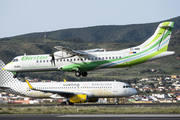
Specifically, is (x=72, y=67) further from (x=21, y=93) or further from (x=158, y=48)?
(x=21, y=93)

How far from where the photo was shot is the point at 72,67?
55875 mm

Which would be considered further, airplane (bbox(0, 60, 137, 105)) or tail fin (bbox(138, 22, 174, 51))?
airplane (bbox(0, 60, 137, 105))

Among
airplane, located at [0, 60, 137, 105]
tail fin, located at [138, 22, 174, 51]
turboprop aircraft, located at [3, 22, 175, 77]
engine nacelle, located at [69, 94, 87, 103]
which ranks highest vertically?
tail fin, located at [138, 22, 174, 51]

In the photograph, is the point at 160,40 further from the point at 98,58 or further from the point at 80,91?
the point at 80,91

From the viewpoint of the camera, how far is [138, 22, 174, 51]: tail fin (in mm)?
55062

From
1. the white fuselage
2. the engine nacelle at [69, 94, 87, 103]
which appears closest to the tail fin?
the white fuselage

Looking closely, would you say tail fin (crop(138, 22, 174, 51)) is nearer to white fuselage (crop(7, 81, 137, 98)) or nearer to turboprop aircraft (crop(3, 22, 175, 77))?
turboprop aircraft (crop(3, 22, 175, 77))

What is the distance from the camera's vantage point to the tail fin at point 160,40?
55062 mm

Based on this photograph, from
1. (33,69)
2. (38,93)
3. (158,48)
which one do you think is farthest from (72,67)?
(38,93)

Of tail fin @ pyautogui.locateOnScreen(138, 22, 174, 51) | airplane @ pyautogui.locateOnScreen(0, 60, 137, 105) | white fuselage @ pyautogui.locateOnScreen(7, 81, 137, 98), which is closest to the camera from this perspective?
tail fin @ pyautogui.locateOnScreen(138, 22, 174, 51)

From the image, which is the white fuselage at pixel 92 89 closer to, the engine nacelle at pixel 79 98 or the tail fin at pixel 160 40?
the engine nacelle at pixel 79 98

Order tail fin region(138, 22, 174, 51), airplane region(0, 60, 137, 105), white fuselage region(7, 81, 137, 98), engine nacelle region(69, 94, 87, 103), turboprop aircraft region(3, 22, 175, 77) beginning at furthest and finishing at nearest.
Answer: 1. white fuselage region(7, 81, 137, 98)
2. airplane region(0, 60, 137, 105)
3. engine nacelle region(69, 94, 87, 103)
4. tail fin region(138, 22, 174, 51)
5. turboprop aircraft region(3, 22, 175, 77)

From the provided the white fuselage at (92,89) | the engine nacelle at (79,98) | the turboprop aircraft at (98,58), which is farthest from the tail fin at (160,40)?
the engine nacelle at (79,98)

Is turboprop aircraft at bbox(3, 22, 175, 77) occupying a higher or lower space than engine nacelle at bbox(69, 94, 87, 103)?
higher
